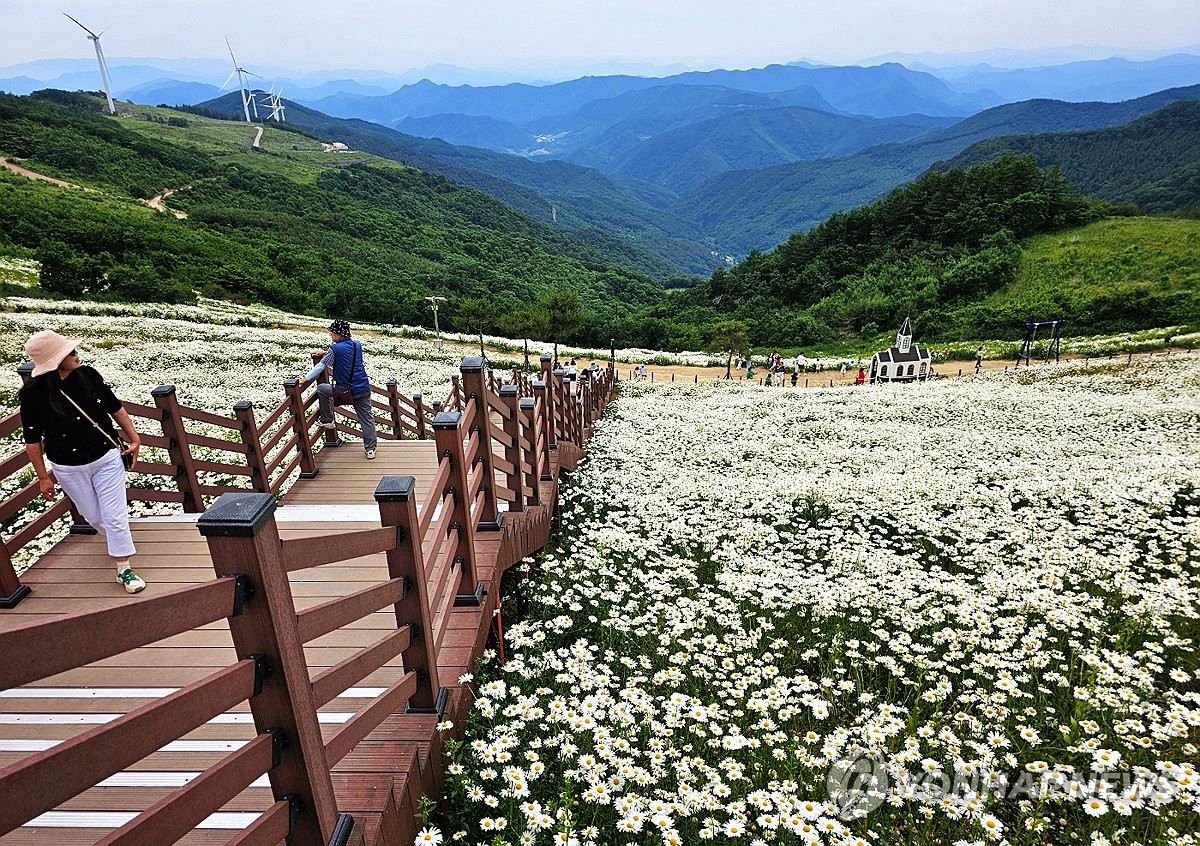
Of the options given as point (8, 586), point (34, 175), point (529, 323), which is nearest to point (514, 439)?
→ point (8, 586)

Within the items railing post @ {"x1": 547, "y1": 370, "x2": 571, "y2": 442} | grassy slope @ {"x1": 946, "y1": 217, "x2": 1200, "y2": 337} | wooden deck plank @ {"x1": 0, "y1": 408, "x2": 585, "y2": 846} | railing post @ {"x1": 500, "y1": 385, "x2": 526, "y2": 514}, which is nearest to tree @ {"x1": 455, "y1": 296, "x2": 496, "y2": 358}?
railing post @ {"x1": 547, "y1": 370, "x2": 571, "y2": 442}

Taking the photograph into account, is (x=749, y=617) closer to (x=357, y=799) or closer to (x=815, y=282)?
(x=357, y=799)

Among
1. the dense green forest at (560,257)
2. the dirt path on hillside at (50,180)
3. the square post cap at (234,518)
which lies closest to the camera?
the square post cap at (234,518)

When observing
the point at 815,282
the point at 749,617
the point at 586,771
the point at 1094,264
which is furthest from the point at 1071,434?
the point at 815,282

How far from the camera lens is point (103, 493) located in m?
5.53

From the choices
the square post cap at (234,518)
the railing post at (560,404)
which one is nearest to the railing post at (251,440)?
the railing post at (560,404)

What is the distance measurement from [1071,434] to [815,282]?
88457 mm

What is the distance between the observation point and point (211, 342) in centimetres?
2927

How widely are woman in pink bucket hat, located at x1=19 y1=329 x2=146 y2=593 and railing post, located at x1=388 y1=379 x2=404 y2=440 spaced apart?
4.66 meters

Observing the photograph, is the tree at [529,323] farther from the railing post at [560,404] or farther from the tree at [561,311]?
the railing post at [560,404]

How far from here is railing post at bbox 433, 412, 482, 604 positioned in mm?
4606

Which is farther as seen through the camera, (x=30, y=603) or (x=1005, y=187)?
(x=1005, y=187)

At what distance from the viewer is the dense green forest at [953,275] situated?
6169cm

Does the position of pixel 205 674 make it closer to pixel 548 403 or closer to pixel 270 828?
pixel 270 828
